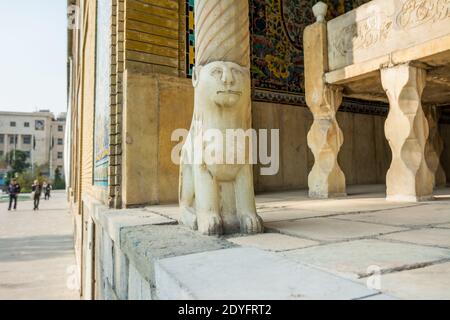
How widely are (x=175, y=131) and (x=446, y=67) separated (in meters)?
3.14

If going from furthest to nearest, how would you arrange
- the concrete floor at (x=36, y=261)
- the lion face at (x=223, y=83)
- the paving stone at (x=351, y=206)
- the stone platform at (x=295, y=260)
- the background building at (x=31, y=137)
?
the background building at (x=31, y=137) → the concrete floor at (x=36, y=261) → the paving stone at (x=351, y=206) → the lion face at (x=223, y=83) → the stone platform at (x=295, y=260)

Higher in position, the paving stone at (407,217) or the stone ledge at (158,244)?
the paving stone at (407,217)

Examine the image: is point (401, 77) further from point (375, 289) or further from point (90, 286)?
point (90, 286)

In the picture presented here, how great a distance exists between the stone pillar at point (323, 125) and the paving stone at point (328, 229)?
214 cm

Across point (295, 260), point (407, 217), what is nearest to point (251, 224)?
point (295, 260)

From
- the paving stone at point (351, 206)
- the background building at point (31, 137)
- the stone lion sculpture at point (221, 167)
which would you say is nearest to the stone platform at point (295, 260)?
the stone lion sculpture at point (221, 167)

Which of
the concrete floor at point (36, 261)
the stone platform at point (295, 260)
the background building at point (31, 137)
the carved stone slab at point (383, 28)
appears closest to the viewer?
the stone platform at point (295, 260)

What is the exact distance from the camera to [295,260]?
126 centimetres

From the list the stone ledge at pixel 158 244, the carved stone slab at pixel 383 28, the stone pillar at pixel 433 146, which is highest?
the carved stone slab at pixel 383 28

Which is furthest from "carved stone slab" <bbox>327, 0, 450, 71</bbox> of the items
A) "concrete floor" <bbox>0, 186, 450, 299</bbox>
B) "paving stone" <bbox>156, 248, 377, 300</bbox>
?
"paving stone" <bbox>156, 248, 377, 300</bbox>

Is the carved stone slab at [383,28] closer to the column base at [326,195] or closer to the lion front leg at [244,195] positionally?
the column base at [326,195]

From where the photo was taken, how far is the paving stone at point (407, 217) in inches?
84.6

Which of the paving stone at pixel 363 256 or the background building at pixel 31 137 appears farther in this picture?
the background building at pixel 31 137

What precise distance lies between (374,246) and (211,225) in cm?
80
